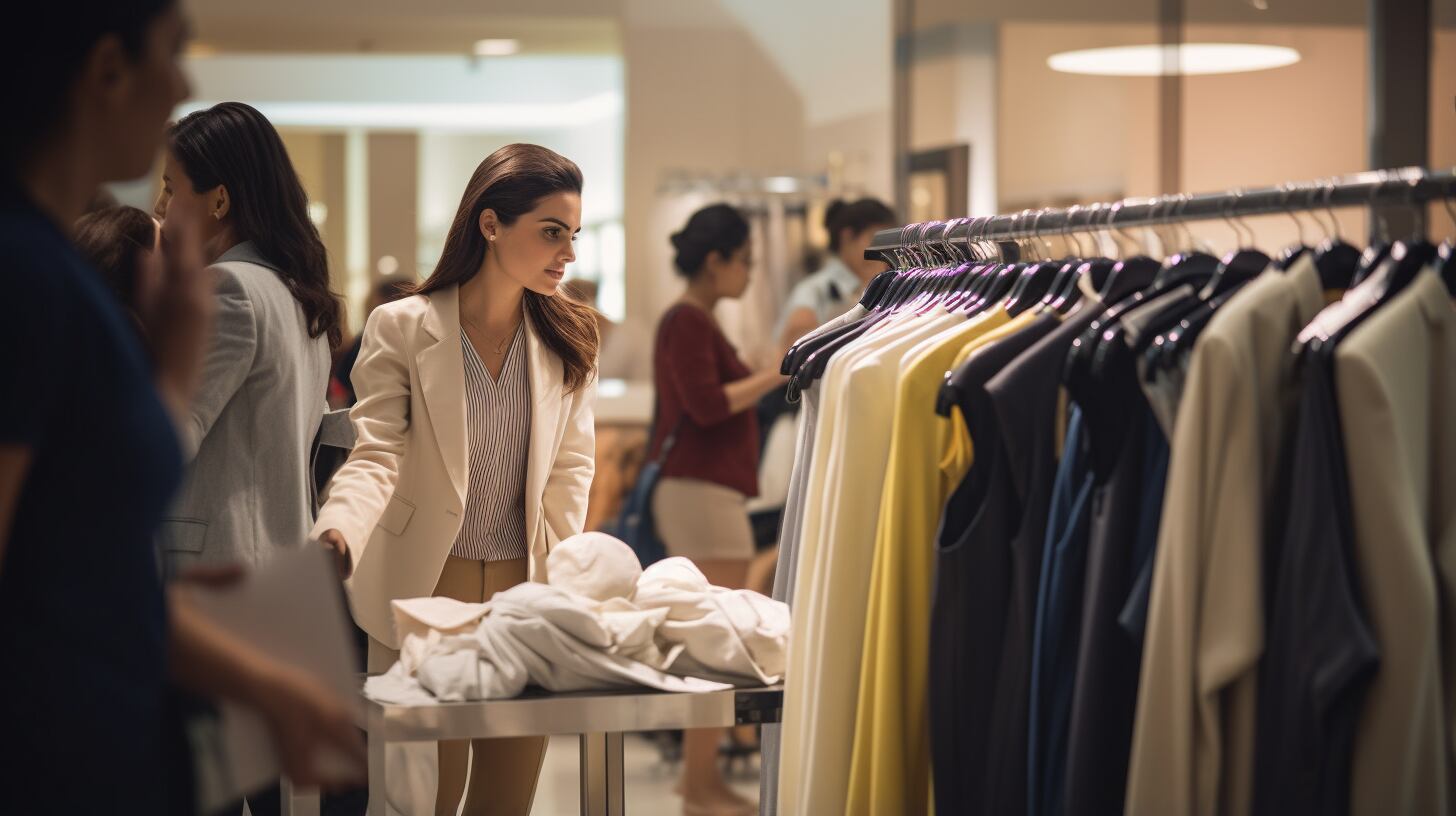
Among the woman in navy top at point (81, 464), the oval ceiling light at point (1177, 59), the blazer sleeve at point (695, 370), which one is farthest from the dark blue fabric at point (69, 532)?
the oval ceiling light at point (1177, 59)

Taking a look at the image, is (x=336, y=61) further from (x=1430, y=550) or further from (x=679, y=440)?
(x=1430, y=550)

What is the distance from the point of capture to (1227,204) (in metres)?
1.79

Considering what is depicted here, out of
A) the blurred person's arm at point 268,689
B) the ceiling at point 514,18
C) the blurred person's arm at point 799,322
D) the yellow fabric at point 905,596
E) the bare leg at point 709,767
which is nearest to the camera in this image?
the blurred person's arm at point 268,689

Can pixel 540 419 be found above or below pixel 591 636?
above

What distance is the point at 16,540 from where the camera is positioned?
111 cm

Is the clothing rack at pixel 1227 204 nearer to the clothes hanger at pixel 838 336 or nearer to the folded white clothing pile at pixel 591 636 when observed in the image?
the clothes hanger at pixel 838 336

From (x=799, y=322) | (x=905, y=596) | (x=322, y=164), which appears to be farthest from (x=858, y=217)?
(x=322, y=164)

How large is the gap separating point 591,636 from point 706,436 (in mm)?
2426

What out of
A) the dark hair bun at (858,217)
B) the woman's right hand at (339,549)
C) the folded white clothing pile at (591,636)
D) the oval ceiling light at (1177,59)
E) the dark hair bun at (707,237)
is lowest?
the folded white clothing pile at (591,636)

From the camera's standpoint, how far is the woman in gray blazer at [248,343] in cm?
247

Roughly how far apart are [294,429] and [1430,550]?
1.81 metres

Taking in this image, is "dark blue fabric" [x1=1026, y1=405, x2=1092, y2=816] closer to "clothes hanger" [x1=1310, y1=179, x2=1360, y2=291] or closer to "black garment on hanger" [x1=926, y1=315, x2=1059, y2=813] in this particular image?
"black garment on hanger" [x1=926, y1=315, x2=1059, y2=813]

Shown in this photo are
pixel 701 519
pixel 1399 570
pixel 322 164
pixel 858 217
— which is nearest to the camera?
pixel 1399 570

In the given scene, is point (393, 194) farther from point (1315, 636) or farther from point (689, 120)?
point (1315, 636)
